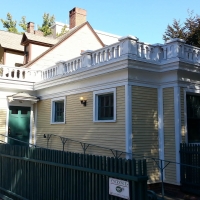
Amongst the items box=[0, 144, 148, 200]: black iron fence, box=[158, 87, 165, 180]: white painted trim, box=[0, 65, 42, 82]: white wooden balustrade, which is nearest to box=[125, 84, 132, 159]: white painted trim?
box=[158, 87, 165, 180]: white painted trim

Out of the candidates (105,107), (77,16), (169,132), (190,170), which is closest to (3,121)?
(105,107)

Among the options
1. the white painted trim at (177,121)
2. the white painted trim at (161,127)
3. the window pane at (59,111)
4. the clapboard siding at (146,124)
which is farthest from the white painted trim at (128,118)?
the window pane at (59,111)

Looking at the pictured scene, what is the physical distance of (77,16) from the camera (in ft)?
72.3

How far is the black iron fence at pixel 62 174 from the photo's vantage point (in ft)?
13.3

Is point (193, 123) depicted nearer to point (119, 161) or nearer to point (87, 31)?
point (119, 161)

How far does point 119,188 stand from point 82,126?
20.0ft

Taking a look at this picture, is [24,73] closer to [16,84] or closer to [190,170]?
[16,84]

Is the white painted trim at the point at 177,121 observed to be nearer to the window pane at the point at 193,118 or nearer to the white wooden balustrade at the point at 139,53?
the window pane at the point at 193,118

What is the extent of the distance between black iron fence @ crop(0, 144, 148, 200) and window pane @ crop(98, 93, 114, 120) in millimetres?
3536

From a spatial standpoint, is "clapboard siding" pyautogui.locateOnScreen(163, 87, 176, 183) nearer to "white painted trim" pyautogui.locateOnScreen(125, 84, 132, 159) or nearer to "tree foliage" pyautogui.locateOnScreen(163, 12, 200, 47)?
"white painted trim" pyautogui.locateOnScreen(125, 84, 132, 159)

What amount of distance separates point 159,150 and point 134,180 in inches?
202

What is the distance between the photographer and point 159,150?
879 cm

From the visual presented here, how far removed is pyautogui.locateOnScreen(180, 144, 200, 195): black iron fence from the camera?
7.71 m

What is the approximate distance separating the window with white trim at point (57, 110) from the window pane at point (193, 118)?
5.44m
